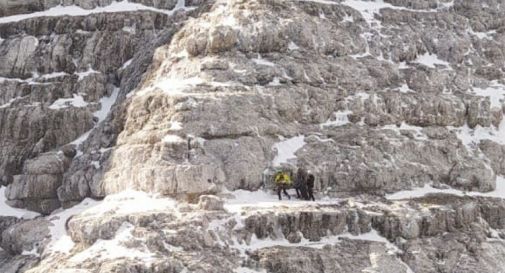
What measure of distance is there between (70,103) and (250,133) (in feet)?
47.3

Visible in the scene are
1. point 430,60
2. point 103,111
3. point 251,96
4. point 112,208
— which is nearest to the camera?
point 112,208

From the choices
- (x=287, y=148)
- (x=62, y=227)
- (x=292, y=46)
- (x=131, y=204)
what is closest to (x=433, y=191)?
(x=287, y=148)

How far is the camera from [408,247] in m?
35.8

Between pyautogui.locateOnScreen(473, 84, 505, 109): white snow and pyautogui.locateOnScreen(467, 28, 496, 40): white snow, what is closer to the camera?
pyautogui.locateOnScreen(473, 84, 505, 109): white snow

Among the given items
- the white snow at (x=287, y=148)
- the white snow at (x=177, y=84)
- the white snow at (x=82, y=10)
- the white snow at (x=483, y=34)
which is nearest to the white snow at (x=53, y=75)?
the white snow at (x=82, y=10)

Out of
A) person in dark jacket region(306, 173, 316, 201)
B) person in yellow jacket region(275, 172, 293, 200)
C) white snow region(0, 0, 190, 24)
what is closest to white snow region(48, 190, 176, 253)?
person in yellow jacket region(275, 172, 293, 200)

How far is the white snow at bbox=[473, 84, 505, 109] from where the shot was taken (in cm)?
4606

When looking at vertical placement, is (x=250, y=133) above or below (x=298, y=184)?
above

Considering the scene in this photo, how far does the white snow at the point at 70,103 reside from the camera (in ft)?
159

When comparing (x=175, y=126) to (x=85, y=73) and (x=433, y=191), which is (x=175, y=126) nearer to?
(x=433, y=191)

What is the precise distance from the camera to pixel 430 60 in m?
47.8

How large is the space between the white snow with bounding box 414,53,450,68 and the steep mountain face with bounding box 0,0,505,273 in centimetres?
13

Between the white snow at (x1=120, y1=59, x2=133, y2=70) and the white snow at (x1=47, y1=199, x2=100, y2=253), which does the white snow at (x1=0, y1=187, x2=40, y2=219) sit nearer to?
the white snow at (x1=47, y1=199, x2=100, y2=253)

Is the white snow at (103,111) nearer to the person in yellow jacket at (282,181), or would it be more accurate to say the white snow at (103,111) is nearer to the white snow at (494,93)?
the person in yellow jacket at (282,181)
